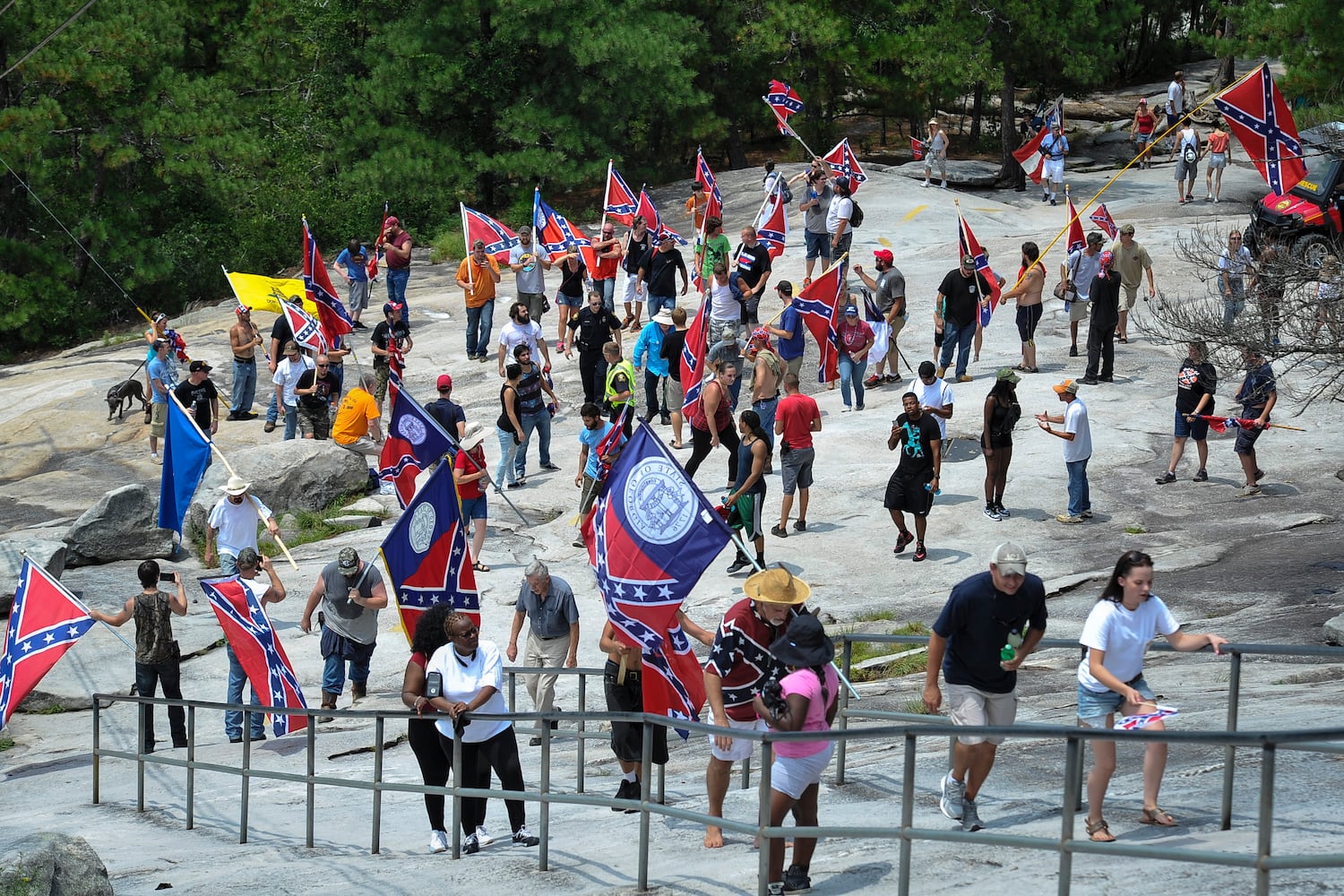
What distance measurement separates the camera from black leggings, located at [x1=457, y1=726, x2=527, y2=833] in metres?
8.52

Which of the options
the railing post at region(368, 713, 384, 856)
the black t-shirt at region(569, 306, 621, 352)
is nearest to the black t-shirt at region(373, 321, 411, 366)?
the black t-shirt at region(569, 306, 621, 352)

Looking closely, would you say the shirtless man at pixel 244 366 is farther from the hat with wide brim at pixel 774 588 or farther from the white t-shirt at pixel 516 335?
the hat with wide brim at pixel 774 588

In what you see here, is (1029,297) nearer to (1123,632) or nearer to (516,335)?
(516,335)

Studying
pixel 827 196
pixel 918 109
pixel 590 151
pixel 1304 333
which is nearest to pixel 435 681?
pixel 1304 333

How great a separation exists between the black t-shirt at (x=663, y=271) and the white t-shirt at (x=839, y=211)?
2576 mm

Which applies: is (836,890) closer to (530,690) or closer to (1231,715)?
(1231,715)

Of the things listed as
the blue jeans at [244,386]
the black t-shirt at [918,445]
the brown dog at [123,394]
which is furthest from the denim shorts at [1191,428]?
the brown dog at [123,394]

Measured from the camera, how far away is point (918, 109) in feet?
118

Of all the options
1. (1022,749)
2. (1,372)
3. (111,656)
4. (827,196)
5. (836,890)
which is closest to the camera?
(836,890)

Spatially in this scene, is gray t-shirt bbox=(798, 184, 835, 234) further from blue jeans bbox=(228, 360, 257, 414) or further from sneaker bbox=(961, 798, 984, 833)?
sneaker bbox=(961, 798, 984, 833)

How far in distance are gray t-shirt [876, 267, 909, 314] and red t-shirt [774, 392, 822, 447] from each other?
4.40 meters

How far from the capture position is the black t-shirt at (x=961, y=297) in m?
18.5

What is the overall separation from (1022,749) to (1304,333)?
256 inches

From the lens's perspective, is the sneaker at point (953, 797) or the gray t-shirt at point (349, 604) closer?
the sneaker at point (953, 797)
